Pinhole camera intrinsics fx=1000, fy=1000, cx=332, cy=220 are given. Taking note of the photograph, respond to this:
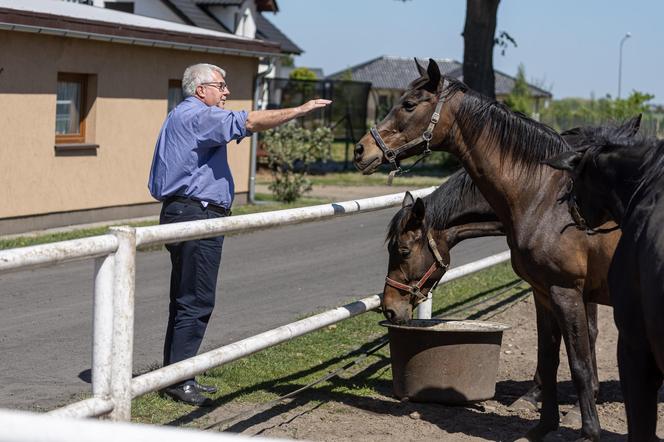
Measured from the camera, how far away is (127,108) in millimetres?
17641

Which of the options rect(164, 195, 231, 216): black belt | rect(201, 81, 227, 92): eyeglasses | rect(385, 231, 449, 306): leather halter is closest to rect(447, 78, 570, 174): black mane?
rect(385, 231, 449, 306): leather halter

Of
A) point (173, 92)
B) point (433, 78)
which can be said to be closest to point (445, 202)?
point (433, 78)

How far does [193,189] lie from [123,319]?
5.65ft

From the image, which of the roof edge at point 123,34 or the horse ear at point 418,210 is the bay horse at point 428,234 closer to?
the horse ear at point 418,210

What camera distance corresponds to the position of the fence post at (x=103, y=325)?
4.23 metres

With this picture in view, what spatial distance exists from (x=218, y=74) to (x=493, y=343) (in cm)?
246

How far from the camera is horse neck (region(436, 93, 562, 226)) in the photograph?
571 cm

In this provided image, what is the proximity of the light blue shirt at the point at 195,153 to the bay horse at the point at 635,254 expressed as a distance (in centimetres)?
206

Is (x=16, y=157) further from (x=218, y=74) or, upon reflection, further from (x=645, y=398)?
(x=645, y=398)

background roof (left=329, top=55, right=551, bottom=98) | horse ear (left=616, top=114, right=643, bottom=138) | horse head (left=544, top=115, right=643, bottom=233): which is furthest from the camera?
background roof (left=329, top=55, right=551, bottom=98)

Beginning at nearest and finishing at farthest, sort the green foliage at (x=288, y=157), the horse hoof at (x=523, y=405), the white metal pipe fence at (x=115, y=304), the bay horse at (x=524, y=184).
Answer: the white metal pipe fence at (x=115, y=304), the bay horse at (x=524, y=184), the horse hoof at (x=523, y=405), the green foliage at (x=288, y=157)

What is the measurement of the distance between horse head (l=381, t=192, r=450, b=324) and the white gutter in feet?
32.0

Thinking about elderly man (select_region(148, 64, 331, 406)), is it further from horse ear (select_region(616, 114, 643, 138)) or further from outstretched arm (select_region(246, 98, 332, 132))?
horse ear (select_region(616, 114, 643, 138))

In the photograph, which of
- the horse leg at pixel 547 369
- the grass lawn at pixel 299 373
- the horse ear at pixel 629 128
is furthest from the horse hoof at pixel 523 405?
the horse ear at pixel 629 128
